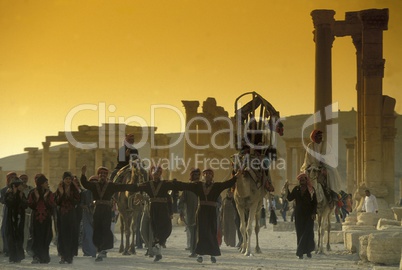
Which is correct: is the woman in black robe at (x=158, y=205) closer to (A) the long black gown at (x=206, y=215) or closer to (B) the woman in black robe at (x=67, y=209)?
(A) the long black gown at (x=206, y=215)

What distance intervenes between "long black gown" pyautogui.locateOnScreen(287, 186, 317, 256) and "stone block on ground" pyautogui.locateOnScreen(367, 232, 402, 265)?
2.07m

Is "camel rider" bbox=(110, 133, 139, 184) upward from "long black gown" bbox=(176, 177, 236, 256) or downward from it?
upward

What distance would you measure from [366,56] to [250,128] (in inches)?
448

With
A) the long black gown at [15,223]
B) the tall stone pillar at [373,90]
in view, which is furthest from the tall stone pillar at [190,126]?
the long black gown at [15,223]

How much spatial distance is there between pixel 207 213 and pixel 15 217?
3448 millimetres

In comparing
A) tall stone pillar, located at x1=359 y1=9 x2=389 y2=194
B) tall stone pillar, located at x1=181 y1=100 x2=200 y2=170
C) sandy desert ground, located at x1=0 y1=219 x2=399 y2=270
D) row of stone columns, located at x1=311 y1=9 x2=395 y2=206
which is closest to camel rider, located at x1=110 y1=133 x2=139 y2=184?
sandy desert ground, located at x1=0 y1=219 x2=399 y2=270

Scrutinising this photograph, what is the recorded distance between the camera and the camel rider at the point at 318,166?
19.5 m

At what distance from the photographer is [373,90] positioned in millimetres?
29781

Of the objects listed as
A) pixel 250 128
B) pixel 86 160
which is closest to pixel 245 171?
pixel 250 128

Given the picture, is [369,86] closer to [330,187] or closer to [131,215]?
[330,187]

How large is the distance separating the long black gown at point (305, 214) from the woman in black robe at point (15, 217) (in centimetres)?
488

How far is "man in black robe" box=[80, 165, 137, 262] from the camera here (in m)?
18.0

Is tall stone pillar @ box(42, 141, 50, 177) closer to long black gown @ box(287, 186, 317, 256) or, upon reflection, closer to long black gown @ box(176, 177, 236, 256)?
long black gown @ box(287, 186, 317, 256)

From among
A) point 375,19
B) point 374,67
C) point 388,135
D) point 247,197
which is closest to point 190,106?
point 388,135
